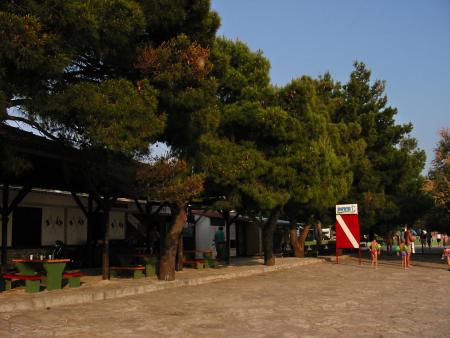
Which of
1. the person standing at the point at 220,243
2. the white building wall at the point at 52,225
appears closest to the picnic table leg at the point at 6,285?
the white building wall at the point at 52,225

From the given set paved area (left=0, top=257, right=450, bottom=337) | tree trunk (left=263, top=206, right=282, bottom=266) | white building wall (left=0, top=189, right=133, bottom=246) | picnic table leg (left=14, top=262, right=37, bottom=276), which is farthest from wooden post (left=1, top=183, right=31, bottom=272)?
tree trunk (left=263, top=206, right=282, bottom=266)

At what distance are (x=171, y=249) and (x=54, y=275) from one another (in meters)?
3.70

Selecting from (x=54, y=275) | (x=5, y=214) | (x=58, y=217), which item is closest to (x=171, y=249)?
(x=54, y=275)

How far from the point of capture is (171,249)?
1493 cm

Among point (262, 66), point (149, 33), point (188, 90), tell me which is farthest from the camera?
point (262, 66)

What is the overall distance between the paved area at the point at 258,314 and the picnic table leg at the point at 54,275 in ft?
5.84

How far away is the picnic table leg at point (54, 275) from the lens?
12117mm

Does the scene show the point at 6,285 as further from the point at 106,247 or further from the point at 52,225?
the point at 52,225

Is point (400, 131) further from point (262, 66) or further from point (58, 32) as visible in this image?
point (58, 32)

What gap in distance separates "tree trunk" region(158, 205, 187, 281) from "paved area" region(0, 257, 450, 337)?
105 cm

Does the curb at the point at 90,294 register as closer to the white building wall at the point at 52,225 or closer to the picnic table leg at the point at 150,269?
the picnic table leg at the point at 150,269

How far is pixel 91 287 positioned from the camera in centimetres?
1270

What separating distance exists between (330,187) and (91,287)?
1093 cm

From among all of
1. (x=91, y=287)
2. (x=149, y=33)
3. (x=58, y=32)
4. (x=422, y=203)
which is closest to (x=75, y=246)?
(x=91, y=287)
